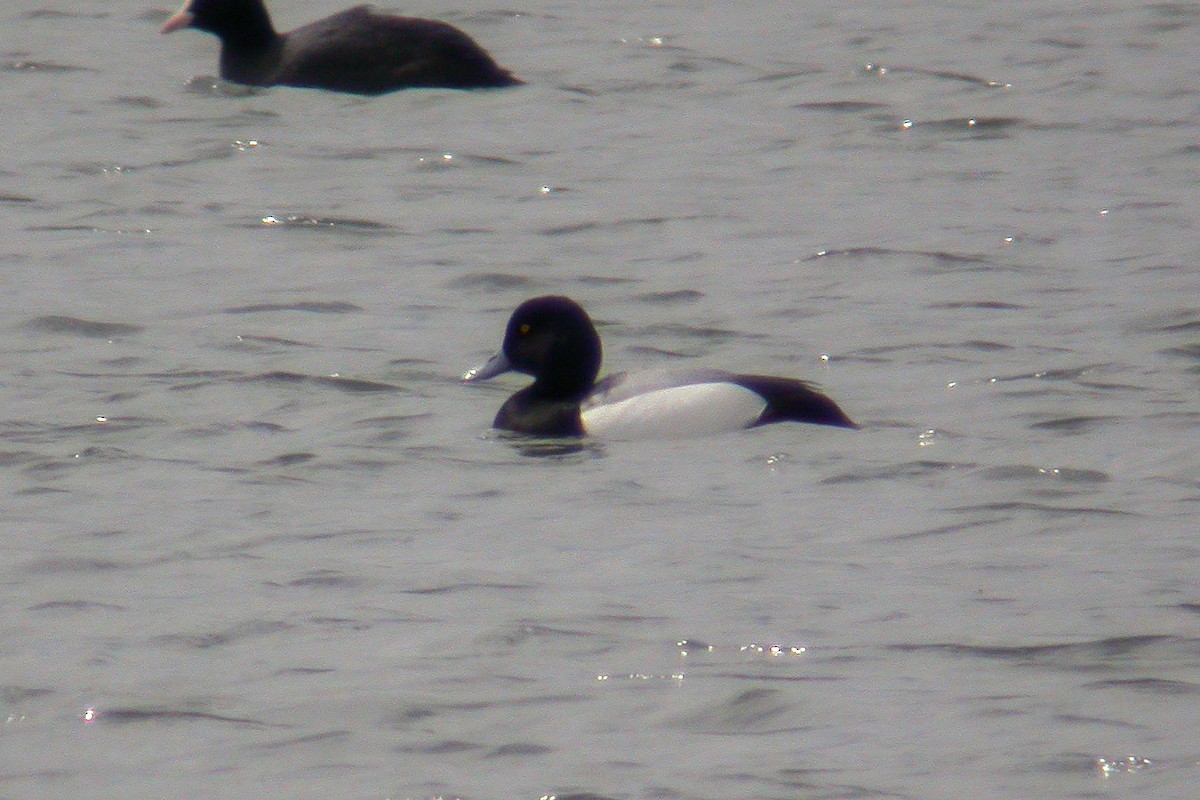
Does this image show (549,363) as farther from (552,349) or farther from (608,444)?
(608,444)

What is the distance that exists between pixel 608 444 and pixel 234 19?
6.63 metres

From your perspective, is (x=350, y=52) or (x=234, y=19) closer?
(x=350, y=52)

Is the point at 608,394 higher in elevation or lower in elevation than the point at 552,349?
lower

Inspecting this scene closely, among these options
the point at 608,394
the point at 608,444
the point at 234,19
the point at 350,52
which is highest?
the point at 234,19

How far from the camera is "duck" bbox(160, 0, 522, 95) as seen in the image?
14.5m

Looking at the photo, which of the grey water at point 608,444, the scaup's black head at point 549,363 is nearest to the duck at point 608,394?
the scaup's black head at point 549,363

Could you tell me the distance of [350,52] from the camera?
14430mm

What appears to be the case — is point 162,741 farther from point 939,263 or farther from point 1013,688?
point 939,263

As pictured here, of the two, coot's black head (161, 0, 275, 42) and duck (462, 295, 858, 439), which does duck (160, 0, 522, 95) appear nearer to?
coot's black head (161, 0, 275, 42)

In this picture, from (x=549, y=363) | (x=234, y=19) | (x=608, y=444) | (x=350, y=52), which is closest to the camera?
(x=608, y=444)

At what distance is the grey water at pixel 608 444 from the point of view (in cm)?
569

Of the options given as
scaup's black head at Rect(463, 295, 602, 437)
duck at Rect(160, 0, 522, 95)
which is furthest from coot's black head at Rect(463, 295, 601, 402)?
duck at Rect(160, 0, 522, 95)

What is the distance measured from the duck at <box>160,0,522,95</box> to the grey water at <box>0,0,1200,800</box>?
0.16 m

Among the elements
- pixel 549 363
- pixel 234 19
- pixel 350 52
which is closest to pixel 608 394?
pixel 549 363
